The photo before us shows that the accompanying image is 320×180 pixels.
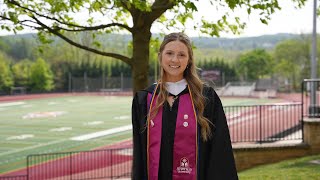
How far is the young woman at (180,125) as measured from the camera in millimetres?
3219

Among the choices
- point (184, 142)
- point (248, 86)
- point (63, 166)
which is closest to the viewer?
point (184, 142)

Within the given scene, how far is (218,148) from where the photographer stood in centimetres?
329

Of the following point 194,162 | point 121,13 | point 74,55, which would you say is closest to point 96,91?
point 74,55

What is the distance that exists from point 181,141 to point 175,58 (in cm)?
56

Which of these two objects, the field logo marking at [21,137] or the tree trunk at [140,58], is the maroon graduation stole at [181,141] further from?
the field logo marking at [21,137]

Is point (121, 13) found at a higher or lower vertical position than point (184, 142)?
higher

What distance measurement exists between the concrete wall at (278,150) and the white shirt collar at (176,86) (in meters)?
7.91

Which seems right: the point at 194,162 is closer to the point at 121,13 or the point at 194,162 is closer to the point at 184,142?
the point at 184,142

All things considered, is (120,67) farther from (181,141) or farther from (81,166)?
(181,141)

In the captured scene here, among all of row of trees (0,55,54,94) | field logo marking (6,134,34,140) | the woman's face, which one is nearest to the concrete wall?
the woman's face

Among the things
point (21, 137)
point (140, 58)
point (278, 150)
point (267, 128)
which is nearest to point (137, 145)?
point (140, 58)

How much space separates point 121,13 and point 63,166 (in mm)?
10209

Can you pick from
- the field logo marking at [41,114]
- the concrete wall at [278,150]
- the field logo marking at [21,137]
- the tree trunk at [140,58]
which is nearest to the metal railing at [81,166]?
the concrete wall at [278,150]

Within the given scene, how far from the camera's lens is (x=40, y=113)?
132 ft
